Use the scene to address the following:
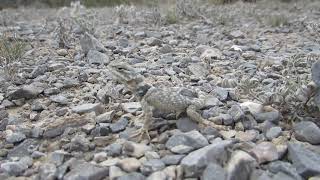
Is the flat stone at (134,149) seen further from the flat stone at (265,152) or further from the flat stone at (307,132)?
the flat stone at (307,132)

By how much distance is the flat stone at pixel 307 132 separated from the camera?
11.6 ft

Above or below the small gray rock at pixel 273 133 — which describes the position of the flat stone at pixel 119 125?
below

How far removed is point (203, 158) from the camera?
10.2ft

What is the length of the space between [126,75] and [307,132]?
5.01ft

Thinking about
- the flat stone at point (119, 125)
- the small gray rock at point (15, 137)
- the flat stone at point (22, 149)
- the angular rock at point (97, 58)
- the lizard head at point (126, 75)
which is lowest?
the flat stone at point (22, 149)

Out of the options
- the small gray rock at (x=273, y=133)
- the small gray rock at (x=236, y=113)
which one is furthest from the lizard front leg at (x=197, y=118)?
the small gray rock at (x=273, y=133)

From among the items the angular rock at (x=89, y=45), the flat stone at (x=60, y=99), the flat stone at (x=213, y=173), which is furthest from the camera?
the angular rock at (x=89, y=45)

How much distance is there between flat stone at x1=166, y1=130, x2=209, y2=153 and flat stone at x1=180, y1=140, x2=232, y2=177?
11 cm

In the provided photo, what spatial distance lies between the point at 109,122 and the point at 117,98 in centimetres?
59

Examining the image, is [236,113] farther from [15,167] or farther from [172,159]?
[15,167]

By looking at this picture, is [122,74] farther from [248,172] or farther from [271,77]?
[271,77]

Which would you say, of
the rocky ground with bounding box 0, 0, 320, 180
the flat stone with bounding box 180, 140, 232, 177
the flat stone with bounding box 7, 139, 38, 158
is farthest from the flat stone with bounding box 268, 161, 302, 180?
the flat stone with bounding box 7, 139, 38, 158

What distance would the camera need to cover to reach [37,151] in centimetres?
364

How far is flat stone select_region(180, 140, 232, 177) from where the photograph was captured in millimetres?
3076
